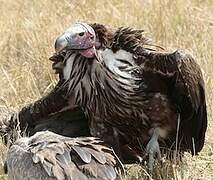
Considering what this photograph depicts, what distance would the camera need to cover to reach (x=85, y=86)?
6473 millimetres

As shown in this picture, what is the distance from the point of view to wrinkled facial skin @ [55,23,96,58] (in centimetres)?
619

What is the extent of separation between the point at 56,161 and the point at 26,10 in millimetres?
4932

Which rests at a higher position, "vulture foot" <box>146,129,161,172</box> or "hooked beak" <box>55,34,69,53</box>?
"hooked beak" <box>55,34,69,53</box>

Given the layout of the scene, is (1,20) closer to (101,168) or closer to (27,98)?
(27,98)

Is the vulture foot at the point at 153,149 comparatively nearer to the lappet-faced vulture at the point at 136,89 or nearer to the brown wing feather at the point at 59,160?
the lappet-faced vulture at the point at 136,89

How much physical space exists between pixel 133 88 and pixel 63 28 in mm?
2884

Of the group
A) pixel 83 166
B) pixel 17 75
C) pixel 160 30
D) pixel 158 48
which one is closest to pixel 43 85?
pixel 17 75

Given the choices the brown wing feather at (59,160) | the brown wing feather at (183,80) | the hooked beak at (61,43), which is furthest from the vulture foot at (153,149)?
the hooked beak at (61,43)

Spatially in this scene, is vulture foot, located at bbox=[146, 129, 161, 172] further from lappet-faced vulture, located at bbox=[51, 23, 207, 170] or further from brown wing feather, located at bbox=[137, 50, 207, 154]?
brown wing feather, located at bbox=[137, 50, 207, 154]

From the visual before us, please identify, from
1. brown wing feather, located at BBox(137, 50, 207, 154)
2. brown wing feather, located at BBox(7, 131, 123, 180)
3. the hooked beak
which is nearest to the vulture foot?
brown wing feather, located at BBox(137, 50, 207, 154)

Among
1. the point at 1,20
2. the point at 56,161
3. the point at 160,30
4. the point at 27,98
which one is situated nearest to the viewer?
the point at 56,161

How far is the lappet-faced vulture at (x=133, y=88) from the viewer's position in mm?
6230

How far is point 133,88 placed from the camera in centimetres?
633

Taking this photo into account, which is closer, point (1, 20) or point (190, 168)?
point (190, 168)
